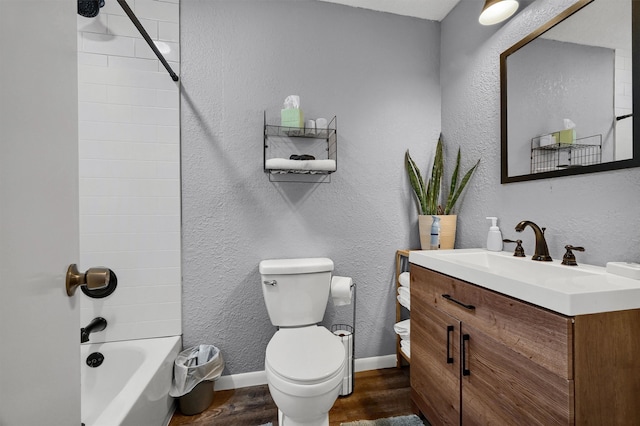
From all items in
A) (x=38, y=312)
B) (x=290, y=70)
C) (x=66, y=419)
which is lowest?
(x=66, y=419)

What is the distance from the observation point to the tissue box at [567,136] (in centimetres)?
127

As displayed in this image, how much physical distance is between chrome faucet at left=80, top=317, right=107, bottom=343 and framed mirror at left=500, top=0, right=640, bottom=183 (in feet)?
7.46

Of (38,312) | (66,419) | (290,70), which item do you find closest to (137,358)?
(66,419)

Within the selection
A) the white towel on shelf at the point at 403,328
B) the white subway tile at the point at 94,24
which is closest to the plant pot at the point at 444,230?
the white towel on shelf at the point at 403,328

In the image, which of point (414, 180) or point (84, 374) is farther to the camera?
point (414, 180)

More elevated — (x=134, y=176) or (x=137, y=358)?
(x=134, y=176)

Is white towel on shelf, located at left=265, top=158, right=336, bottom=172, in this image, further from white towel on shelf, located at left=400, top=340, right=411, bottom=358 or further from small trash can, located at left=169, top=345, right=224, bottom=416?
white towel on shelf, located at left=400, top=340, right=411, bottom=358

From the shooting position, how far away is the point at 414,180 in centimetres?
203

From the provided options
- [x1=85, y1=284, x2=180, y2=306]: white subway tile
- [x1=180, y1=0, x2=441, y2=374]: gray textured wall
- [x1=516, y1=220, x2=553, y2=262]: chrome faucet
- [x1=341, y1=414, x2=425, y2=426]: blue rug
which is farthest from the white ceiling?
[x1=341, y1=414, x2=425, y2=426]: blue rug

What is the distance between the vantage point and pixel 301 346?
1459mm

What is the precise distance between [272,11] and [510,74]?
143 cm

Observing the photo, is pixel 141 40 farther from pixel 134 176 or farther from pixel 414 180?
pixel 414 180

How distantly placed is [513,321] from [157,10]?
2277 mm

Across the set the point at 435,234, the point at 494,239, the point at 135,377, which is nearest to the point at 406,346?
the point at 435,234
